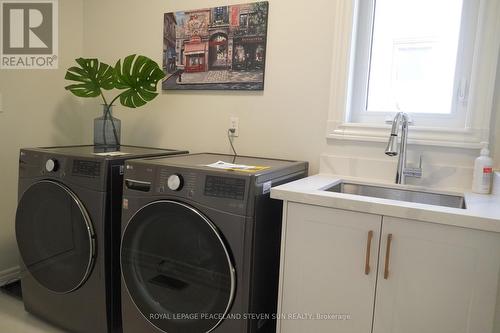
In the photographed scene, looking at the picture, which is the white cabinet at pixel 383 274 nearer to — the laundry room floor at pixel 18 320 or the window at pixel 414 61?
the window at pixel 414 61

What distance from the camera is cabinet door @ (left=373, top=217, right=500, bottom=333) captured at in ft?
3.63

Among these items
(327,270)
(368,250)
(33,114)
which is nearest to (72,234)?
(33,114)

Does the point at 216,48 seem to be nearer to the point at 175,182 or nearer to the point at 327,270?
the point at 175,182

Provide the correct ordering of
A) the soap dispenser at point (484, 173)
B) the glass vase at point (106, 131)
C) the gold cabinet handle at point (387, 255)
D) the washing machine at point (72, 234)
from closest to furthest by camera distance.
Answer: the gold cabinet handle at point (387, 255), the soap dispenser at point (484, 173), the washing machine at point (72, 234), the glass vase at point (106, 131)

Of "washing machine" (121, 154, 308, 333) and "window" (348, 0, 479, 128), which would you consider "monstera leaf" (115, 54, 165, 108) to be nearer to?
"washing machine" (121, 154, 308, 333)

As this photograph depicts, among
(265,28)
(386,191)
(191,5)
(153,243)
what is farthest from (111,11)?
(386,191)

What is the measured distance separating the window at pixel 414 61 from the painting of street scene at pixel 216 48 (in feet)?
1.75

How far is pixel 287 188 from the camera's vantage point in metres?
1.41

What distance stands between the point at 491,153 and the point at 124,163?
64.4 inches

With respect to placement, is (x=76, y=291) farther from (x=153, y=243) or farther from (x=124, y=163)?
(x=124, y=163)

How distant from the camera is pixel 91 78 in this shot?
84.2 inches

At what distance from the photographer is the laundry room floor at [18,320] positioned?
1.90 meters

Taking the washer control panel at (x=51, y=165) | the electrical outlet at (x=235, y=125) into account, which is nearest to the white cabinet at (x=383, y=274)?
the electrical outlet at (x=235, y=125)

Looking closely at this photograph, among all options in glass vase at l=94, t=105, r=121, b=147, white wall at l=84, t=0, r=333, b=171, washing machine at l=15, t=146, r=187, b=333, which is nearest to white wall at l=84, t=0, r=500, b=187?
white wall at l=84, t=0, r=333, b=171
